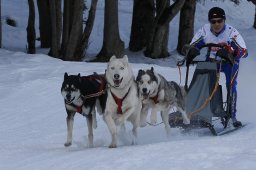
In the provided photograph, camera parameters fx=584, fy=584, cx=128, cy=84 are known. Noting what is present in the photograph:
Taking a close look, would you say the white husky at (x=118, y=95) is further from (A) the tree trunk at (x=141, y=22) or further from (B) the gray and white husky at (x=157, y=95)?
(A) the tree trunk at (x=141, y=22)

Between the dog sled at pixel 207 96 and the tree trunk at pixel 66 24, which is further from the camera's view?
the tree trunk at pixel 66 24

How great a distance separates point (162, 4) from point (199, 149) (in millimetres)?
15905

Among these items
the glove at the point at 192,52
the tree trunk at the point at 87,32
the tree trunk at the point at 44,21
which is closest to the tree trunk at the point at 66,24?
the tree trunk at the point at 87,32

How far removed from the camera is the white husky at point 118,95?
731cm

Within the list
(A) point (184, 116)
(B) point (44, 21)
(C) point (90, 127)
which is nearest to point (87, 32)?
(B) point (44, 21)

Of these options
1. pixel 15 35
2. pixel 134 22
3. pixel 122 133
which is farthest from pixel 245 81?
pixel 15 35

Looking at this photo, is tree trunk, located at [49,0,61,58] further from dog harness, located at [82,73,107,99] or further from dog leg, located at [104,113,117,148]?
dog leg, located at [104,113,117,148]

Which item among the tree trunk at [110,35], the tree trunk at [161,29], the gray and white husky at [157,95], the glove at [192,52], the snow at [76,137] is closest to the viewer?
the snow at [76,137]

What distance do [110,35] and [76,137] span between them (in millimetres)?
10888

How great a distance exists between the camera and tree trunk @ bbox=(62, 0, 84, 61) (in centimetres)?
1864

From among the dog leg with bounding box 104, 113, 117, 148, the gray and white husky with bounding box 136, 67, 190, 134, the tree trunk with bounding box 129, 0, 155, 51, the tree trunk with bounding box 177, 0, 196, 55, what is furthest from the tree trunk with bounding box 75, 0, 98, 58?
the dog leg with bounding box 104, 113, 117, 148

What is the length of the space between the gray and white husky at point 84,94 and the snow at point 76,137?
1.64 ft

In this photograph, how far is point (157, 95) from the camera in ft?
26.1

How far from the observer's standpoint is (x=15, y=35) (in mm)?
30844
